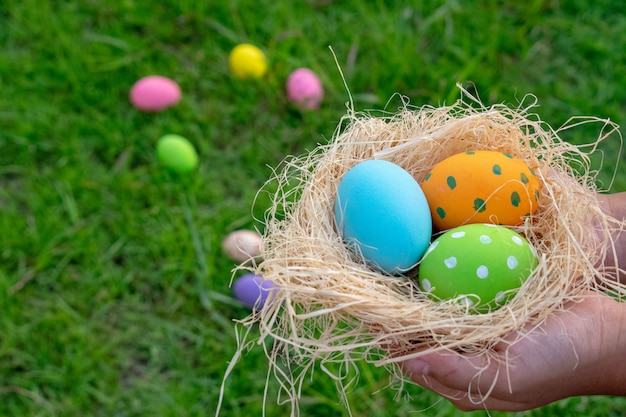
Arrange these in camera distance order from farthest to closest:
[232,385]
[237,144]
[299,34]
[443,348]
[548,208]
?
1. [299,34]
2. [237,144]
3. [232,385]
4. [548,208]
5. [443,348]

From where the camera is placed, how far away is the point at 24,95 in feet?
8.75

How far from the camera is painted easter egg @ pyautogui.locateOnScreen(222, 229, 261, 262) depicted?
7.11 feet

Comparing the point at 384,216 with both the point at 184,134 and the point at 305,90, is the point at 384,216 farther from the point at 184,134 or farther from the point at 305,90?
the point at 184,134

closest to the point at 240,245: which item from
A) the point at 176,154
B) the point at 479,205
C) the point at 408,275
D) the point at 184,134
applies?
the point at 176,154

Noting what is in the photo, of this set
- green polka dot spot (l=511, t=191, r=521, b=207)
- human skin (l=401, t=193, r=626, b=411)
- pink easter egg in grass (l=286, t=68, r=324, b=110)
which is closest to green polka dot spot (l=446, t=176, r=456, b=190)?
green polka dot spot (l=511, t=191, r=521, b=207)

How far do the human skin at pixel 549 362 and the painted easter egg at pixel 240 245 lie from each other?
90cm

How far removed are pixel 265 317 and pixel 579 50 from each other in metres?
2.19

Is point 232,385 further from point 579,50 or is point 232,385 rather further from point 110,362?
point 579,50

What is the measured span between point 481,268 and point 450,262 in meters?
0.06

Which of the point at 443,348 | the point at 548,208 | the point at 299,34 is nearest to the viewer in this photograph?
the point at 443,348

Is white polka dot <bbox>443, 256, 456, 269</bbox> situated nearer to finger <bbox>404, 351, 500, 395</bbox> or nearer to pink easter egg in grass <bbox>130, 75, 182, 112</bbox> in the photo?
finger <bbox>404, 351, 500, 395</bbox>

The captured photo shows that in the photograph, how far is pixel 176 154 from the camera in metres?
2.44

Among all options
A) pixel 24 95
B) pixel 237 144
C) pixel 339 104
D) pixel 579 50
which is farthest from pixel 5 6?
pixel 579 50

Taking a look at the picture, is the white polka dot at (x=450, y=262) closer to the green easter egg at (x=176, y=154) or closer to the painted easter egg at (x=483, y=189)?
the painted easter egg at (x=483, y=189)
